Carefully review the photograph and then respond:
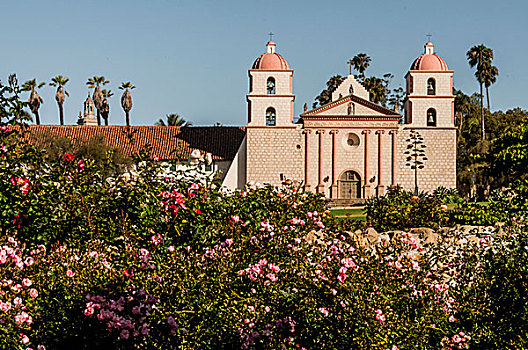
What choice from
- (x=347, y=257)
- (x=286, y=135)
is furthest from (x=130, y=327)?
(x=286, y=135)

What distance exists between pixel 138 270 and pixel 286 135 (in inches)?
1128

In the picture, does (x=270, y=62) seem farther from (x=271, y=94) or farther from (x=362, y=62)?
(x=362, y=62)

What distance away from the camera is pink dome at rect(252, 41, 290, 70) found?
33.5 metres

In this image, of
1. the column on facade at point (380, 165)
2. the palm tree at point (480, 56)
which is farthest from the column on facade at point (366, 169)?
the palm tree at point (480, 56)

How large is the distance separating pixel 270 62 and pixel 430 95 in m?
9.19

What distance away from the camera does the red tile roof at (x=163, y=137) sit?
113 feet

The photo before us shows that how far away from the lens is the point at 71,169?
309 inches

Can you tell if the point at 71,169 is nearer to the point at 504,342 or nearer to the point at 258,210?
the point at 258,210

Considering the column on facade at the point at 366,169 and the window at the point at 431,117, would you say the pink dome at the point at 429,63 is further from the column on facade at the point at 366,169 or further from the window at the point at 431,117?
the column on facade at the point at 366,169

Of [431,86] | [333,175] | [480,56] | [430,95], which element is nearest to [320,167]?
[333,175]

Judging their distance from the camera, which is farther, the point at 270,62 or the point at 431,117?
the point at 431,117

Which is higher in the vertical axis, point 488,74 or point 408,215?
point 488,74

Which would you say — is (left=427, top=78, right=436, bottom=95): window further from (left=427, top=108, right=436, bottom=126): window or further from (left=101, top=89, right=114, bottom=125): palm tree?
(left=101, top=89, right=114, bottom=125): palm tree

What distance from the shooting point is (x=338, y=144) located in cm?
3338
